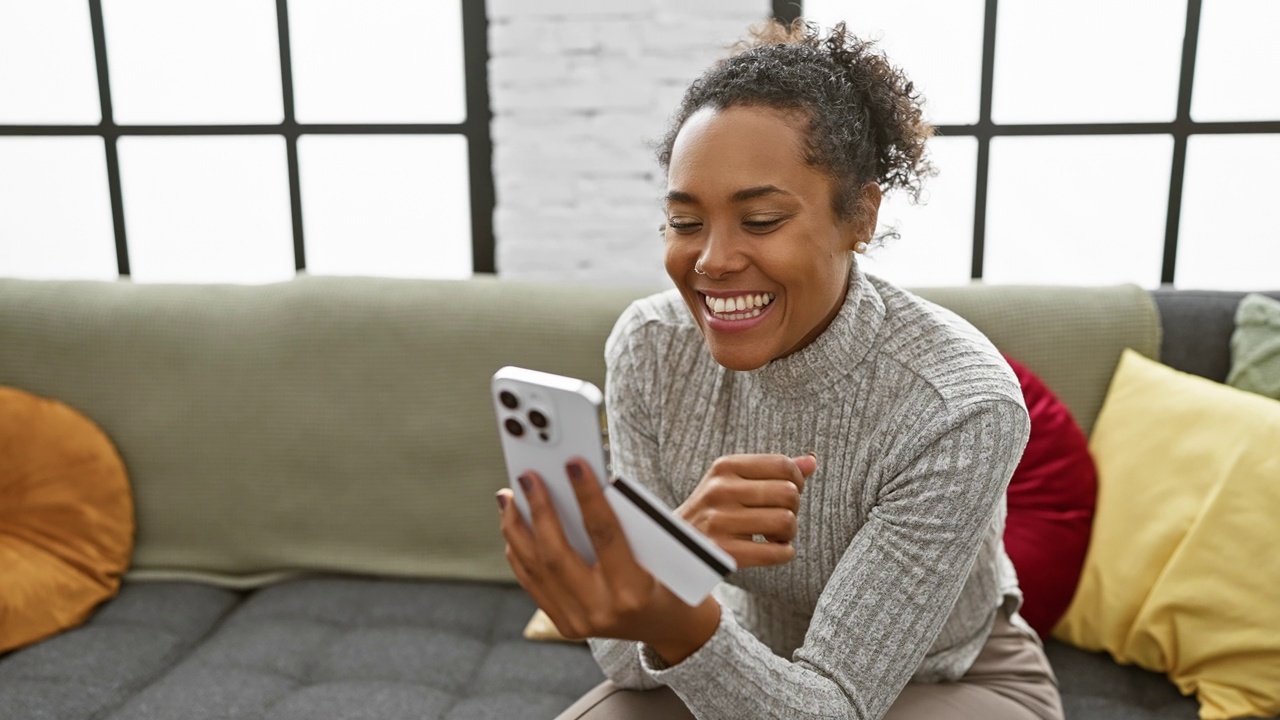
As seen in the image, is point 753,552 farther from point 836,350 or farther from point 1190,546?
point 1190,546

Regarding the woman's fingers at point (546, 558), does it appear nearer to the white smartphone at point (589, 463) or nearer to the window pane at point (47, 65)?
the white smartphone at point (589, 463)

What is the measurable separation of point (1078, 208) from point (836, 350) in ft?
4.79

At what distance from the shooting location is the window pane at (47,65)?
2.42m

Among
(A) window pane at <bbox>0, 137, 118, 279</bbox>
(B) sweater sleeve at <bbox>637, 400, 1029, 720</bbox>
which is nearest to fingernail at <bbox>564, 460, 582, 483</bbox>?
(B) sweater sleeve at <bbox>637, 400, 1029, 720</bbox>

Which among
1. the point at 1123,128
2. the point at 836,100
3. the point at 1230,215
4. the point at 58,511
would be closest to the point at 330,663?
the point at 58,511

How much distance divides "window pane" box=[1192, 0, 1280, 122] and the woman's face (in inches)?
60.6

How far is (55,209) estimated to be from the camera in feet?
8.37

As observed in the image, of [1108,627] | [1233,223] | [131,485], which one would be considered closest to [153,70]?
[131,485]

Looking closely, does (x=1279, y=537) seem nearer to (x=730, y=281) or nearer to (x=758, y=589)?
(x=758, y=589)

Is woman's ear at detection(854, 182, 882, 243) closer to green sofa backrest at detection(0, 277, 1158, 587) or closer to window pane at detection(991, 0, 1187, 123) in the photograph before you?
green sofa backrest at detection(0, 277, 1158, 587)

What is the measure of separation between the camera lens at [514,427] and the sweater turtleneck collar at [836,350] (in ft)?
1.54

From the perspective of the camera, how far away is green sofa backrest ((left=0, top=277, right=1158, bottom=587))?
1787 mm

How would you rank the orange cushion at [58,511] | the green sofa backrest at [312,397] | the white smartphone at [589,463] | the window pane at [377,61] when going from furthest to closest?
the window pane at [377,61], the green sofa backrest at [312,397], the orange cushion at [58,511], the white smartphone at [589,463]

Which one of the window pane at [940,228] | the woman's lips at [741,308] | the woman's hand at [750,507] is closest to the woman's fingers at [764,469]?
the woman's hand at [750,507]
